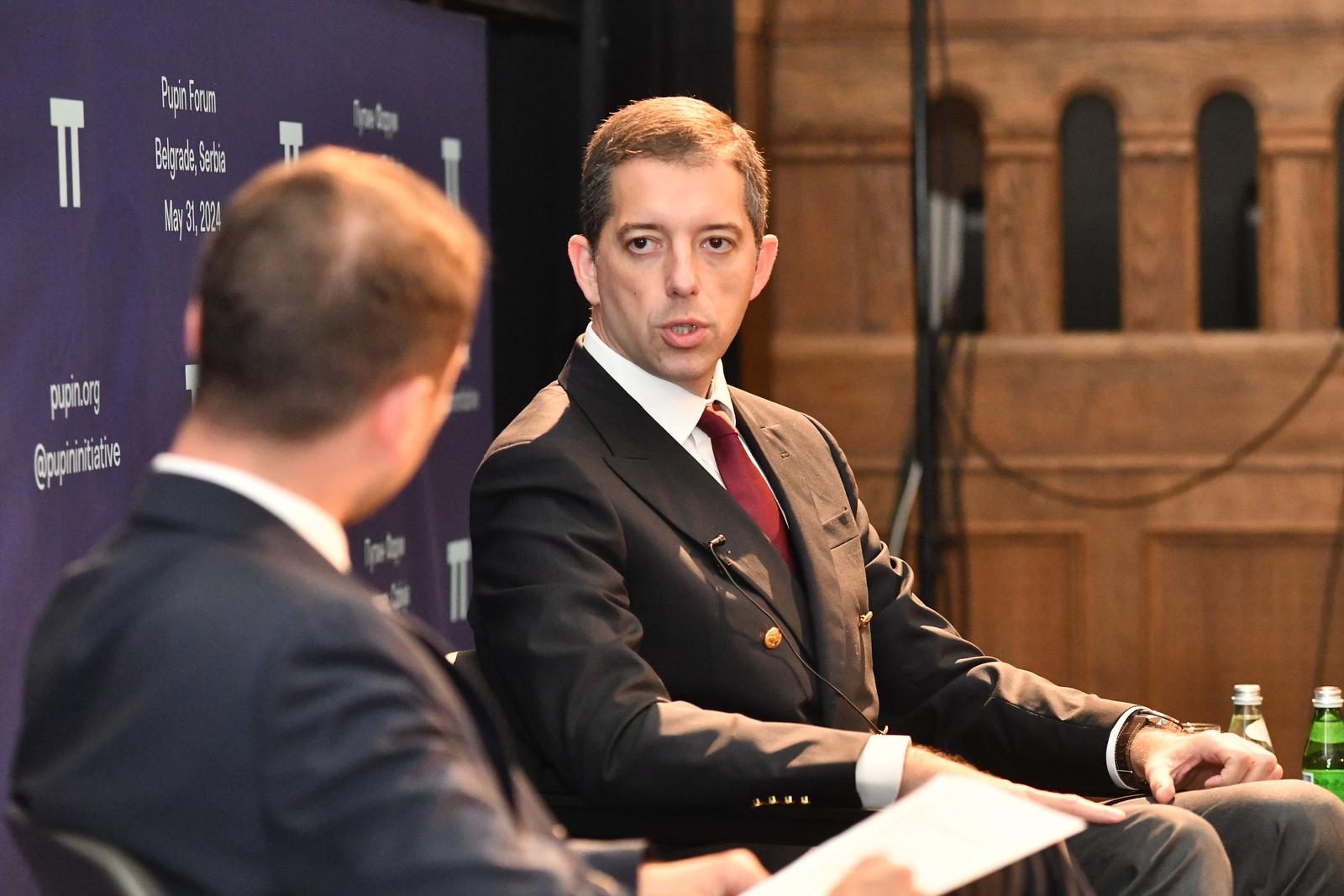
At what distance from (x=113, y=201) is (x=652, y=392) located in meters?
0.99

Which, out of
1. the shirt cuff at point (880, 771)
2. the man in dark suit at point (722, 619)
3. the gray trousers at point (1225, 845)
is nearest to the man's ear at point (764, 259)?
the man in dark suit at point (722, 619)

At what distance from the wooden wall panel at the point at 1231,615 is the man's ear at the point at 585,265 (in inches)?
104

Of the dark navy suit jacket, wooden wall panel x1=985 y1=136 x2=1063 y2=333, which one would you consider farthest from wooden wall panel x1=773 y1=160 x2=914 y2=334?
the dark navy suit jacket

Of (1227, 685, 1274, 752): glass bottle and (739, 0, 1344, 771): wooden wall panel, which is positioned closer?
(1227, 685, 1274, 752): glass bottle

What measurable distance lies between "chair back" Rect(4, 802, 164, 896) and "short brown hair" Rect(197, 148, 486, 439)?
30 centimetres

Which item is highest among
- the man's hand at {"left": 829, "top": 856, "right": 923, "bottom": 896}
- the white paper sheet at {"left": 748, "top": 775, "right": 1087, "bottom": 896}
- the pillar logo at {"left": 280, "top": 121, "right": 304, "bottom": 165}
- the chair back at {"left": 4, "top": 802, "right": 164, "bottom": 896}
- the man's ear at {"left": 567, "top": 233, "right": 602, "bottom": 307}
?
the pillar logo at {"left": 280, "top": 121, "right": 304, "bottom": 165}

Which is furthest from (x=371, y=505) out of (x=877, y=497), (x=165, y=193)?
(x=877, y=497)

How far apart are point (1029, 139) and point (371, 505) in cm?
352

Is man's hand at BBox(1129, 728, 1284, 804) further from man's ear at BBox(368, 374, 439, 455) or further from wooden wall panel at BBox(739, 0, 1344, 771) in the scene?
wooden wall panel at BBox(739, 0, 1344, 771)

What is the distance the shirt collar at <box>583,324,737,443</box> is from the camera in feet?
6.98

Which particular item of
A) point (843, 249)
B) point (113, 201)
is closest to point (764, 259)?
point (113, 201)

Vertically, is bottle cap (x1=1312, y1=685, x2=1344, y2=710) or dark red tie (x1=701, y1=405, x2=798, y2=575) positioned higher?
dark red tie (x1=701, y1=405, x2=798, y2=575)

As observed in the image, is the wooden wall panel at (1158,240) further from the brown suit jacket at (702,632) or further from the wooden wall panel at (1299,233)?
the brown suit jacket at (702,632)

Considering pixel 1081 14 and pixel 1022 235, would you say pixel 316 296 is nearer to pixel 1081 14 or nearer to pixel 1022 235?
pixel 1022 235
